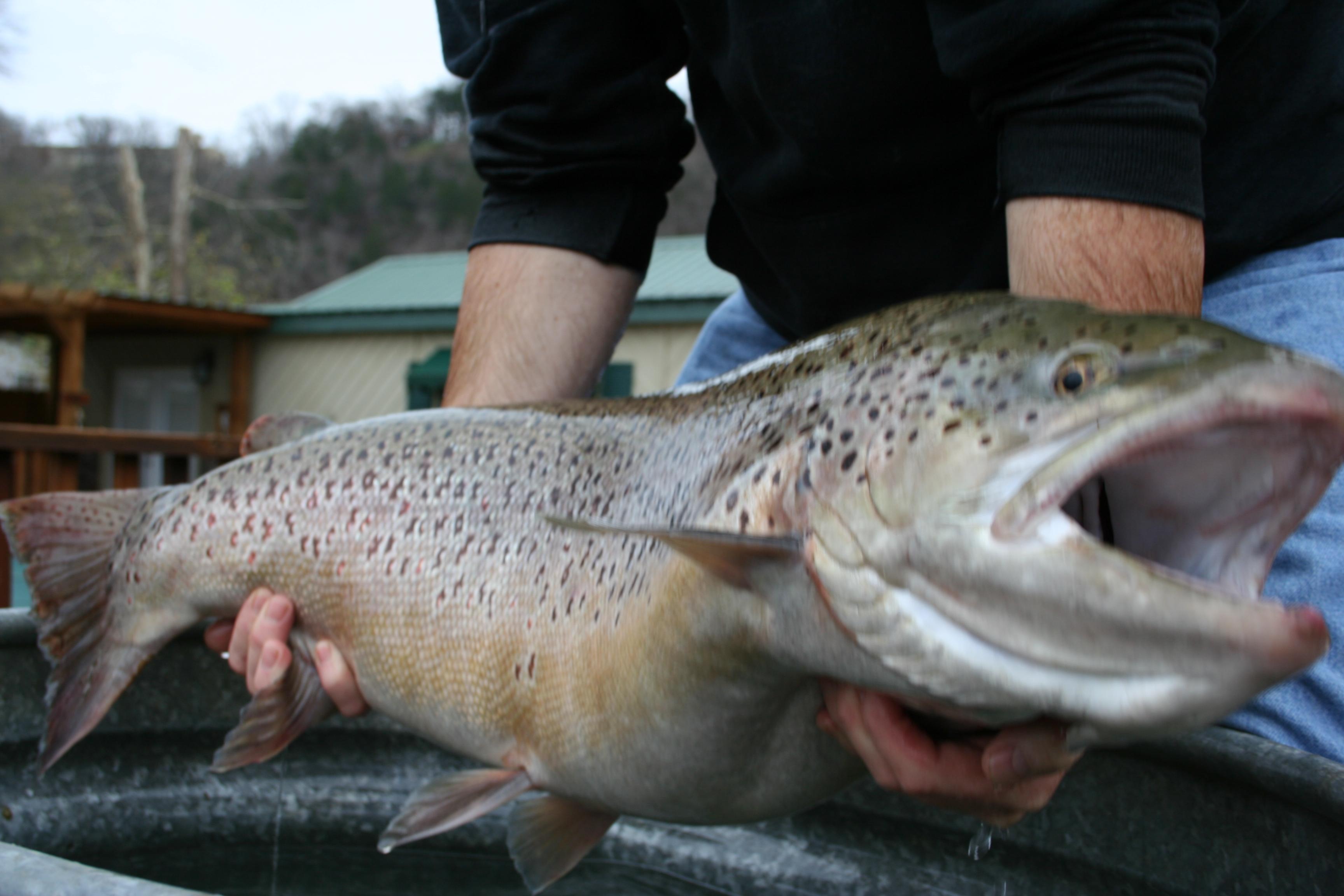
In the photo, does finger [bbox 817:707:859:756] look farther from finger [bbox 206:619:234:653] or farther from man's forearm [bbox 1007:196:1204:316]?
finger [bbox 206:619:234:653]

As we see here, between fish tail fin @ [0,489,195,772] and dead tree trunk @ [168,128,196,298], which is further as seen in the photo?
dead tree trunk @ [168,128,196,298]

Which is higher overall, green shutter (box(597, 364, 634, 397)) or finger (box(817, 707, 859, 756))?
finger (box(817, 707, 859, 756))

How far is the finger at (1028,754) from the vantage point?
110 cm

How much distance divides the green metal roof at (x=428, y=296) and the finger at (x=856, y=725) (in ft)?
33.7

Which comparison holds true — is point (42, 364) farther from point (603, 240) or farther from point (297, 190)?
point (603, 240)

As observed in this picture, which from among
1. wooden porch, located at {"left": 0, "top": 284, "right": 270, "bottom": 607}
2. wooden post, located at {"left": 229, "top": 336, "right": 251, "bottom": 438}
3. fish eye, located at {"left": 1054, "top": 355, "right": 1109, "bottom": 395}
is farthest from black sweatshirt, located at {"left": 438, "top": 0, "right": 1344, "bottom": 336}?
wooden post, located at {"left": 229, "top": 336, "right": 251, "bottom": 438}

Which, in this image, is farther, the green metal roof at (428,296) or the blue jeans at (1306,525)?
the green metal roof at (428,296)

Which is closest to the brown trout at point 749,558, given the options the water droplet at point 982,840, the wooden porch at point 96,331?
the water droplet at point 982,840

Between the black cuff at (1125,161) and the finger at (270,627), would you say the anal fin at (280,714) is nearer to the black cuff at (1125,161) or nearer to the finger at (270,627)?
the finger at (270,627)

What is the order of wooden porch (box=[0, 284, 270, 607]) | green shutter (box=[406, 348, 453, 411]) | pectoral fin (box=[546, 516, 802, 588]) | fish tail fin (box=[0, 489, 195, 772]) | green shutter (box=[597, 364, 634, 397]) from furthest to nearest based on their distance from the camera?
wooden porch (box=[0, 284, 270, 607])
green shutter (box=[406, 348, 453, 411])
green shutter (box=[597, 364, 634, 397])
fish tail fin (box=[0, 489, 195, 772])
pectoral fin (box=[546, 516, 802, 588])

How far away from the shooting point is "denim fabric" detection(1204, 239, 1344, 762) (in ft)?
5.32

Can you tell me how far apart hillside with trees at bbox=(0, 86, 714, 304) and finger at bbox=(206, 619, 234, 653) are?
78.4 feet

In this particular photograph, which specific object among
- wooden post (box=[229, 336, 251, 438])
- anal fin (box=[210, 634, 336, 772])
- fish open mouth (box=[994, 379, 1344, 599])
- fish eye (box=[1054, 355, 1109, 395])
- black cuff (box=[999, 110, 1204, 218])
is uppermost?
black cuff (box=[999, 110, 1204, 218])

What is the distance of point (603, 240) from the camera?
272 centimetres
